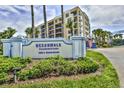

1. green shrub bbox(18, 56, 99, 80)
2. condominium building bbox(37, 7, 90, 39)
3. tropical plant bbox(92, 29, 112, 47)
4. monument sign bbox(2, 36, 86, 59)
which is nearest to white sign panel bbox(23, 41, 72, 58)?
monument sign bbox(2, 36, 86, 59)

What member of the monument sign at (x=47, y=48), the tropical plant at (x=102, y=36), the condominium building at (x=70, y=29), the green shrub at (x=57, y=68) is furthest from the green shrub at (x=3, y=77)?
the tropical plant at (x=102, y=36)

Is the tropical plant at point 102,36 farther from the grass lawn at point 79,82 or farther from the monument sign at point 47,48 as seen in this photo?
the grass lawn at point 79,82

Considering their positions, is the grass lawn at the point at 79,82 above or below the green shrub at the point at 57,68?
below

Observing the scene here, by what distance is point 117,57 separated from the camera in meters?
Answer: 12.1

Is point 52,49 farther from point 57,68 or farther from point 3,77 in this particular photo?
Result: point 3,77

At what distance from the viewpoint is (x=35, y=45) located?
10891 mm

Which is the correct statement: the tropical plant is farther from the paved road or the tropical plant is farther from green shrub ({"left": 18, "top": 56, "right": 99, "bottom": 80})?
green shrub ({"left": 18, "top": 56, "right": 99, "bottom": 80})

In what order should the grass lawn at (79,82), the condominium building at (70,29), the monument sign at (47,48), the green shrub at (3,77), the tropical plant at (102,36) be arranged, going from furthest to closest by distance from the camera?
the condominium building at (70,29), the tropical plant at (102,36), the monument sign at (47,48), the green shrub at (3,77), the grass lawn at (79,82)

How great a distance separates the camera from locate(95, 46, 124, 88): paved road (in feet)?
33.5

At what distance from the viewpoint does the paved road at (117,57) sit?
1021 cm
